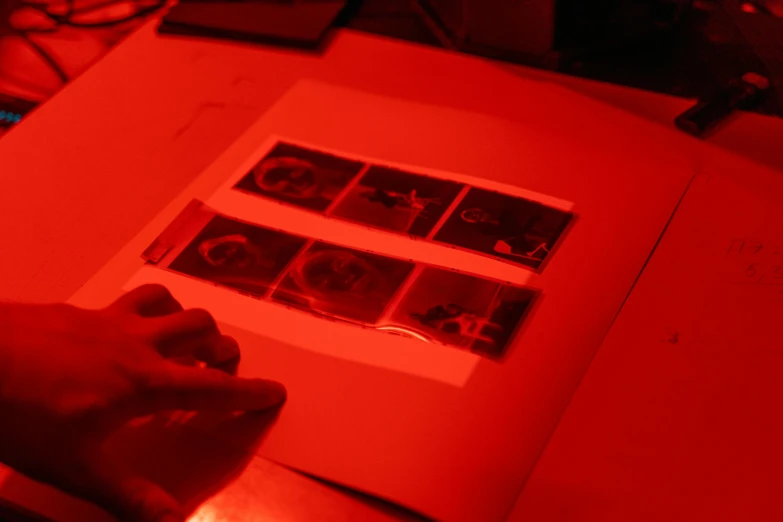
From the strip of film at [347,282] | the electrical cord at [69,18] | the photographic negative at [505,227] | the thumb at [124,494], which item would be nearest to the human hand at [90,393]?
the thumb at [124,494]

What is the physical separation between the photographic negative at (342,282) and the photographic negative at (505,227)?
0.05 meters

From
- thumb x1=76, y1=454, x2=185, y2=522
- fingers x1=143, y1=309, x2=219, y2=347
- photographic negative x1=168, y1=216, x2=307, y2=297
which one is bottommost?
thumb x1=76, y1=454, x2=185, y2=522

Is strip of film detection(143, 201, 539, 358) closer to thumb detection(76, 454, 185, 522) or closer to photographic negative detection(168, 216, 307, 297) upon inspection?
photographic negative detection(168, 216, 307, 297)

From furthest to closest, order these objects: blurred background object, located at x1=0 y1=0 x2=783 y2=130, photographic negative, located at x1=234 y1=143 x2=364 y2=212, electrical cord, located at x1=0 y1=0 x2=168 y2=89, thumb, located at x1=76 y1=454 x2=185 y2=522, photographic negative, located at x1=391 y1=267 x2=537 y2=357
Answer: electrical cord, located at x1=0 y1=0 x2=168 y2=89
blurred background object, located at x1=0 y1=0 x2=783 y2=130
photographic negative, located at x1=234 y1=143 x2=364 y2=212
photographic negative, located at x1=391 y1=267 x2=537 y2=357
thumb, located at x1=76 y1=454 x2=185 y2=522

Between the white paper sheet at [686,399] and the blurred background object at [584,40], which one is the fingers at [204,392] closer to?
the white paper sheet at [686,399]

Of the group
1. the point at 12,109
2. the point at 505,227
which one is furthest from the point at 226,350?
the point at 12,109

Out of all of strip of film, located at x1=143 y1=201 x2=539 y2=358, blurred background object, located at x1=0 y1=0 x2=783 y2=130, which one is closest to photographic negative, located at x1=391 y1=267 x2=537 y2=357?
strip of film, located at x1=143 y1=201 x2=539 y2=358

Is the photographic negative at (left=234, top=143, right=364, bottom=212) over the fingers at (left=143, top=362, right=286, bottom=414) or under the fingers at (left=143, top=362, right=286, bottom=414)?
over

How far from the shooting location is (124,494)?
39 centimetres

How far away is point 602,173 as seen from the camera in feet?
2.02

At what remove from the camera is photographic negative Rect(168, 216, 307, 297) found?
1.79 ft

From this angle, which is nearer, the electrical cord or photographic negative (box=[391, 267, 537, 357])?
photographic negative (box=[391, 267, 537, 357])

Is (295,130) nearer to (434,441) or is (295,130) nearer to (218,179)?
(218,179)

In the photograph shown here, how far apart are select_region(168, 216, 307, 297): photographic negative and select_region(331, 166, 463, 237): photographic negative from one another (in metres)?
0.06
